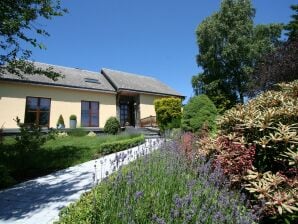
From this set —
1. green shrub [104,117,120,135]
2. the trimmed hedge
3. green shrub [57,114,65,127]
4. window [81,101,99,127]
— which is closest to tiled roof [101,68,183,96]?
window [81,101,99,127]

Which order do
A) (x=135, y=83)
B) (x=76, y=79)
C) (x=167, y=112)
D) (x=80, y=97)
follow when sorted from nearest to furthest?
(x=167, y=112), (x=80, y=97), (x=76, y=79), (x=135, y=83)

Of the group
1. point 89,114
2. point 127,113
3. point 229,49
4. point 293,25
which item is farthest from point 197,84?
point 89,114

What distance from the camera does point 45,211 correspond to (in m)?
5.16

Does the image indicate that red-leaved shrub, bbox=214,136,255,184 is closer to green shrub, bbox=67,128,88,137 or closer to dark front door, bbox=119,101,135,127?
green shrub, bbox=67,128,88,137

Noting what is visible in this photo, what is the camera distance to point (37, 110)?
2006 centimetres

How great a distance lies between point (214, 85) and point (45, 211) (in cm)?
2776

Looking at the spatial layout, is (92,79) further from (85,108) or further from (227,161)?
(227,161)

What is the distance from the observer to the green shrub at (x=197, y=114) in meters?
12.7

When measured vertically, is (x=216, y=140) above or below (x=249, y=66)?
below

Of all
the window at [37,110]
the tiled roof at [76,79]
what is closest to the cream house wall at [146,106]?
the tiled roof at [76,79]

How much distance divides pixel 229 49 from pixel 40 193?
26.8 metres

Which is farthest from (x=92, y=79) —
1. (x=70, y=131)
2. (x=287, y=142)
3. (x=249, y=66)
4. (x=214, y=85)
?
(x=287, y=142)

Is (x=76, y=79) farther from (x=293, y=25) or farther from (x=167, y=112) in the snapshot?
(x=293, y=25)

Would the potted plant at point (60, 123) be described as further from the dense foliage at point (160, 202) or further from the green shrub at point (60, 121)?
the dense foliage at point (160, 202)
